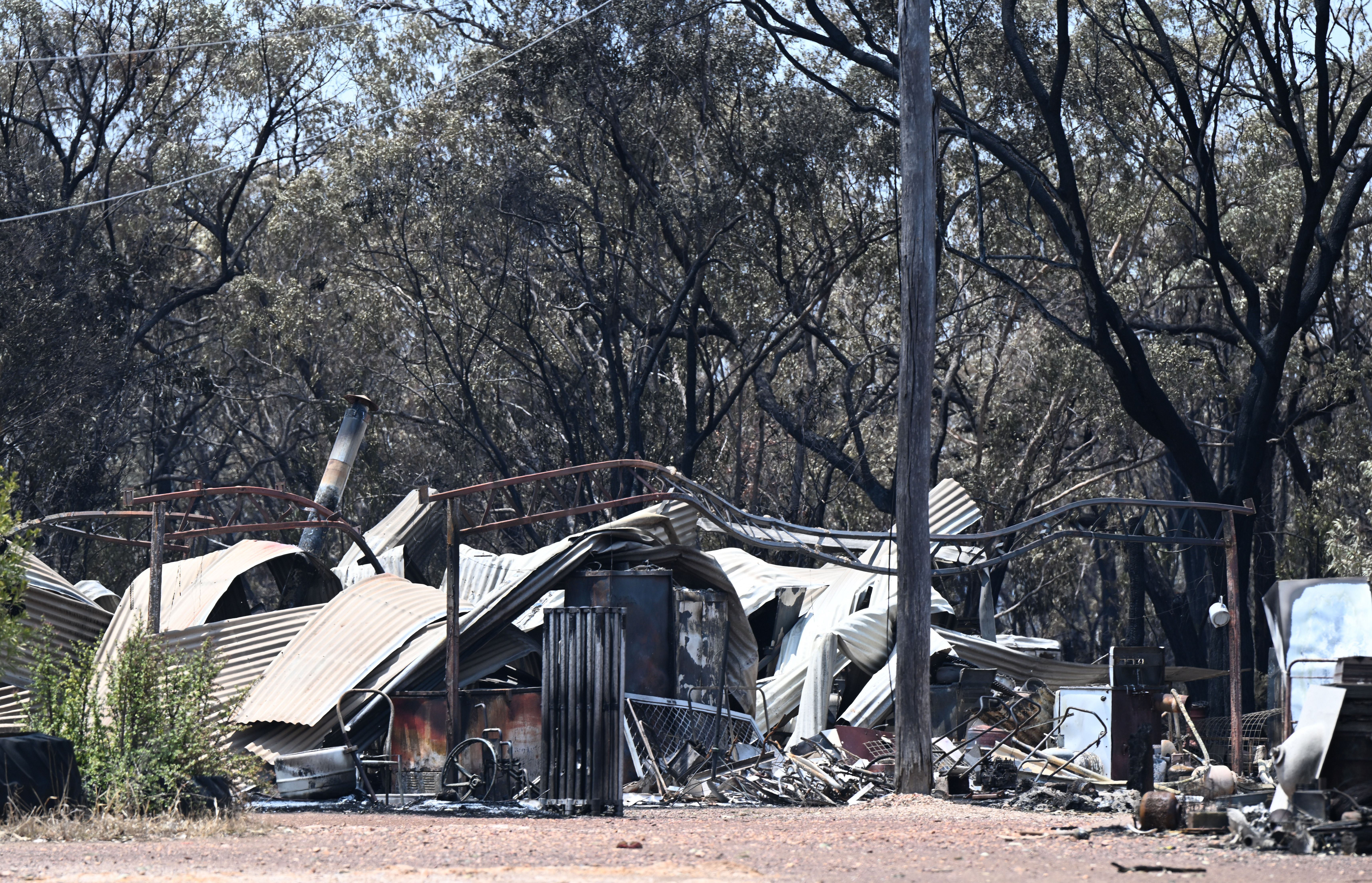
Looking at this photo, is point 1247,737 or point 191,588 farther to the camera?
A: point 191,588

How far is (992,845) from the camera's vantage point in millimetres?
10320

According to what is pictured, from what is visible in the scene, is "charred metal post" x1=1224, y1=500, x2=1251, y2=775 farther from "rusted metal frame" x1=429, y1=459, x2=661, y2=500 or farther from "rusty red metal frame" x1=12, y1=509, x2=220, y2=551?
"rusty red metal frame" x1=12, y1=509, x2=220, y2=551

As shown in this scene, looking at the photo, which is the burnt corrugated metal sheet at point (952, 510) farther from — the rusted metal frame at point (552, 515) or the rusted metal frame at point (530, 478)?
the rusted metal frame at point (530, 478)

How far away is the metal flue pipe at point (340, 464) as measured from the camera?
2381 cm

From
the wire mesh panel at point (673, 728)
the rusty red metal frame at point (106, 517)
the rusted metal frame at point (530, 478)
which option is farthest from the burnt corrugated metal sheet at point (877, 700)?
the rusty red metal frame at point (106, 517)

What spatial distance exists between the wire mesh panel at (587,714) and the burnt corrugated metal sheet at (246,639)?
5564 millimetres

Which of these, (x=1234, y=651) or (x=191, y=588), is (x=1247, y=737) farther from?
(x=191, y=588)

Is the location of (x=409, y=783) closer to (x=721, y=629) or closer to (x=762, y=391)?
(x=721, y=629)

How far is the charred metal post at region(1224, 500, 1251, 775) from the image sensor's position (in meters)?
16.7

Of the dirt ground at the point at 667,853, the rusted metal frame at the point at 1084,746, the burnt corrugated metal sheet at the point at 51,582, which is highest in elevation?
the burnt corrugated metal sheet at the point at 51,582

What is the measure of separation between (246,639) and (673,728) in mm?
5550

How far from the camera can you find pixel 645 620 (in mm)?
16422

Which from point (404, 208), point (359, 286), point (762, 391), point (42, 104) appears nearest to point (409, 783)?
point (762, 391)

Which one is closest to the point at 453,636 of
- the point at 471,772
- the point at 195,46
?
the point at 471,772
